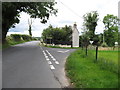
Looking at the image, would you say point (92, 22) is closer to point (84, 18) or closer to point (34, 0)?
point (84, 18)

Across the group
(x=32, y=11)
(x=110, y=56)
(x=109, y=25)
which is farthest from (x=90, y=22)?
(x=110, y=56)

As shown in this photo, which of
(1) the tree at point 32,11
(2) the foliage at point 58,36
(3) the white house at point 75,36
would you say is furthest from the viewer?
(3) the white house at point 75,36

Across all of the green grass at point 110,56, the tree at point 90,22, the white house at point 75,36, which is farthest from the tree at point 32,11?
the tree at point 90,22

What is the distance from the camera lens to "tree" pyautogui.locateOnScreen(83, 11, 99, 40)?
161 feet

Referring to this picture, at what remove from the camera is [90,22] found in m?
50.8

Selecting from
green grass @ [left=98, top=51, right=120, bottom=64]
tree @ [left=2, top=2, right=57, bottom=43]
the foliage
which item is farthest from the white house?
green grass @ [left=98, top=51, right=120, bottom=64]

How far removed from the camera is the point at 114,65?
21.3 ft

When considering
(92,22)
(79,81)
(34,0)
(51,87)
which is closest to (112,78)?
(79,81)

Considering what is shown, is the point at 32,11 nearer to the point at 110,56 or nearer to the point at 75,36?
the point at 110,56

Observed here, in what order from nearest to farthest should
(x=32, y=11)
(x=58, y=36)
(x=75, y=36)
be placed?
(x=32, y=11)
(x=58, y=36)
(x=75, y=36)

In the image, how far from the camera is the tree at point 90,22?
49.2 m

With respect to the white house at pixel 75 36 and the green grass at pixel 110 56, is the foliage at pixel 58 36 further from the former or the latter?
the green grass at pixel 110 56

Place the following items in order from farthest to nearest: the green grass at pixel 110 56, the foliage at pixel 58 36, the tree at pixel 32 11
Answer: the foliage at pixel 58 36 < the tree at pixel 32 11 < the green grass at pixel 110 56

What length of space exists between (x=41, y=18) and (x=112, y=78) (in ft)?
65.1
